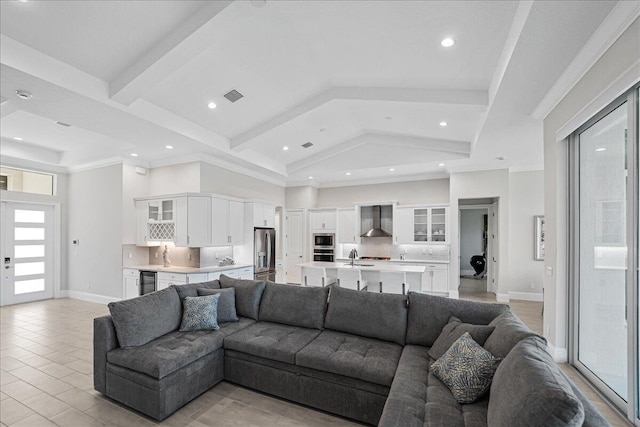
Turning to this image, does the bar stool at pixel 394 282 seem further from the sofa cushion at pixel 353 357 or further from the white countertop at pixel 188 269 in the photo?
the white countertop at pixel 188 269

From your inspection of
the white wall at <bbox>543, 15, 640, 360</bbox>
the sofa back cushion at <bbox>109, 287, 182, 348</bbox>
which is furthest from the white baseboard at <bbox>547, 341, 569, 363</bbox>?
the sofa back cushion at <bbox>109, 287, 182, 348</bbox>

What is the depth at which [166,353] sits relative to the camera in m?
2.66

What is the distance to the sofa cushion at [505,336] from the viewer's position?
1983 mm

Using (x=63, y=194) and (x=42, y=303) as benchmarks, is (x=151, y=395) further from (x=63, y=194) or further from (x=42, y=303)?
(x=63, y=194)

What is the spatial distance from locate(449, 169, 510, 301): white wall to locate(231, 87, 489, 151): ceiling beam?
11.1 feet

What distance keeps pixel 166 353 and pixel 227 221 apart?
3905 mm

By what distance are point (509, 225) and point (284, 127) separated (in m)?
5.50

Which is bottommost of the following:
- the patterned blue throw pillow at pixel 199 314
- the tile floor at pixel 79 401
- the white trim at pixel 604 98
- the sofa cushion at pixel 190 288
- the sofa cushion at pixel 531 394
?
the tile floor at pixel 79 401

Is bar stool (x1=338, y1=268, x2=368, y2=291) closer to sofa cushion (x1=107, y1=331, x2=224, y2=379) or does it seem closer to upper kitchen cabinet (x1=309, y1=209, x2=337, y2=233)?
sofa cushion (x1=107, y1=331, x2=224, y2=379)

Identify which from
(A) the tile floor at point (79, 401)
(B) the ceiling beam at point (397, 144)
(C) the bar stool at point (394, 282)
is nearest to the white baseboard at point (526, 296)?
(C) the bar stool at point (394, 282)

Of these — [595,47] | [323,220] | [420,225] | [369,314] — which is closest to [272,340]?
[369,314]

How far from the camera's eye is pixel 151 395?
248 cm

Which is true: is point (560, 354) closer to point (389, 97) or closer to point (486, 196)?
point (389, 97)

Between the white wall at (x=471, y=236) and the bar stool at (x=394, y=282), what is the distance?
22.6 feet
